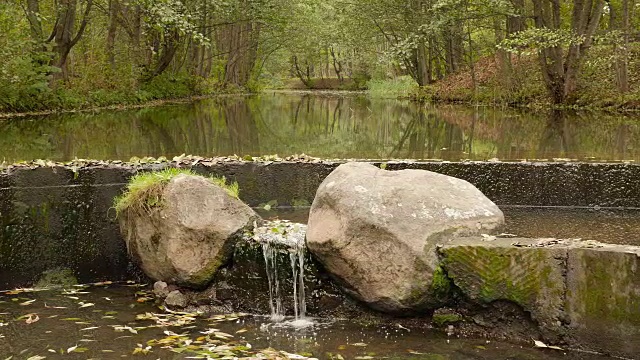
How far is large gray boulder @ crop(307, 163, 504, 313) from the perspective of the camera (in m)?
6.18

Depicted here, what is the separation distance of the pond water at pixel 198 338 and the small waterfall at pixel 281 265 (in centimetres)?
27

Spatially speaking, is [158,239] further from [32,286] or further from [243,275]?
[32,286]

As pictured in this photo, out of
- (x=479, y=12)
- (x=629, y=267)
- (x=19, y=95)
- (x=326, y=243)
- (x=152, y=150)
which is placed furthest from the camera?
(x=479, y=12)

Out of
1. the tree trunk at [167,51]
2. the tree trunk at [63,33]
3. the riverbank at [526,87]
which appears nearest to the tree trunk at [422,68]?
the riverbank at [526,87]

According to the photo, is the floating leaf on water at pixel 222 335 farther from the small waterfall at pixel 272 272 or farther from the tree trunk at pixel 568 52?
the tree trunk at pixel 568 52

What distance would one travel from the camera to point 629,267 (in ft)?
17.9

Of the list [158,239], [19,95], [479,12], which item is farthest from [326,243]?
[479,12]

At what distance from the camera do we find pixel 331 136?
686 inches

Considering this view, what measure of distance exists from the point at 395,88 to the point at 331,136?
3321 centimetres

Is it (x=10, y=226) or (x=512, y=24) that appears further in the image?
(x=512, y=24)

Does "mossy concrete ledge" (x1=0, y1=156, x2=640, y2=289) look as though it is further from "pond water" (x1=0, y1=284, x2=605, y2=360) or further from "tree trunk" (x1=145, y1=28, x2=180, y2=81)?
"tree trunk" (x1=145, y1=28, x2=180, y2=81)

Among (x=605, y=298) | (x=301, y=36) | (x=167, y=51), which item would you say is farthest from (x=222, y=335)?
(x=301, y=36)

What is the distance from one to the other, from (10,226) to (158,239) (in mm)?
1984

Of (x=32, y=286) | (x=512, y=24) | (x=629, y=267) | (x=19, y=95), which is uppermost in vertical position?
(x=512, y=24)
